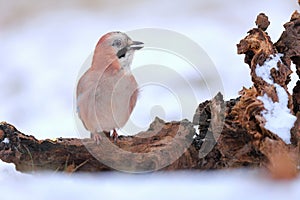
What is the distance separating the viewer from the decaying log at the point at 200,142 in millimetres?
808

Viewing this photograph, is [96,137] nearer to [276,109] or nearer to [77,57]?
[276,109]

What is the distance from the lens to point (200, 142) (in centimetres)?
85

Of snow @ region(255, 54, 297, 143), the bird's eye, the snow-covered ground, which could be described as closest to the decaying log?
snow @ region(255, 54, 297, 143)

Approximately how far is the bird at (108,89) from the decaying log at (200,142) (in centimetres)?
3

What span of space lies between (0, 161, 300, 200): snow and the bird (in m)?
0.10

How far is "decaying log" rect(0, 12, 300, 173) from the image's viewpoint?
808 millimetres

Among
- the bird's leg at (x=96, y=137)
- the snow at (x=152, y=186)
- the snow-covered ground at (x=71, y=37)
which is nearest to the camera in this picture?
the snow at (x=152, y=186)

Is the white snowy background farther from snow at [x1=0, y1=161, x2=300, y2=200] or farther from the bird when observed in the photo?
the bird

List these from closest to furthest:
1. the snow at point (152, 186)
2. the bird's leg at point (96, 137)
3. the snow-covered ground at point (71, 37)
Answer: the snow at point (152, 186), the bird's leg at point (96, 137), the snow-covered ground at point (71, 37)

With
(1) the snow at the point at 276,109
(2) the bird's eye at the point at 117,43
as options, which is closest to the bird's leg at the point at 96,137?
(2) the bird's eye at the point at 117,43

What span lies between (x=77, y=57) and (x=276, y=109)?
110 centimetres

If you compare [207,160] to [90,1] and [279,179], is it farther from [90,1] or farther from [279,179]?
[90,1]

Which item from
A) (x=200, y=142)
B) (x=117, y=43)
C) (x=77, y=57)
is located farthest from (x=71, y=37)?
(x=200, y=142)

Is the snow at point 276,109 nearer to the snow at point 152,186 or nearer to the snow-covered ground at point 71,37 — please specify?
the snow at point 152,186
